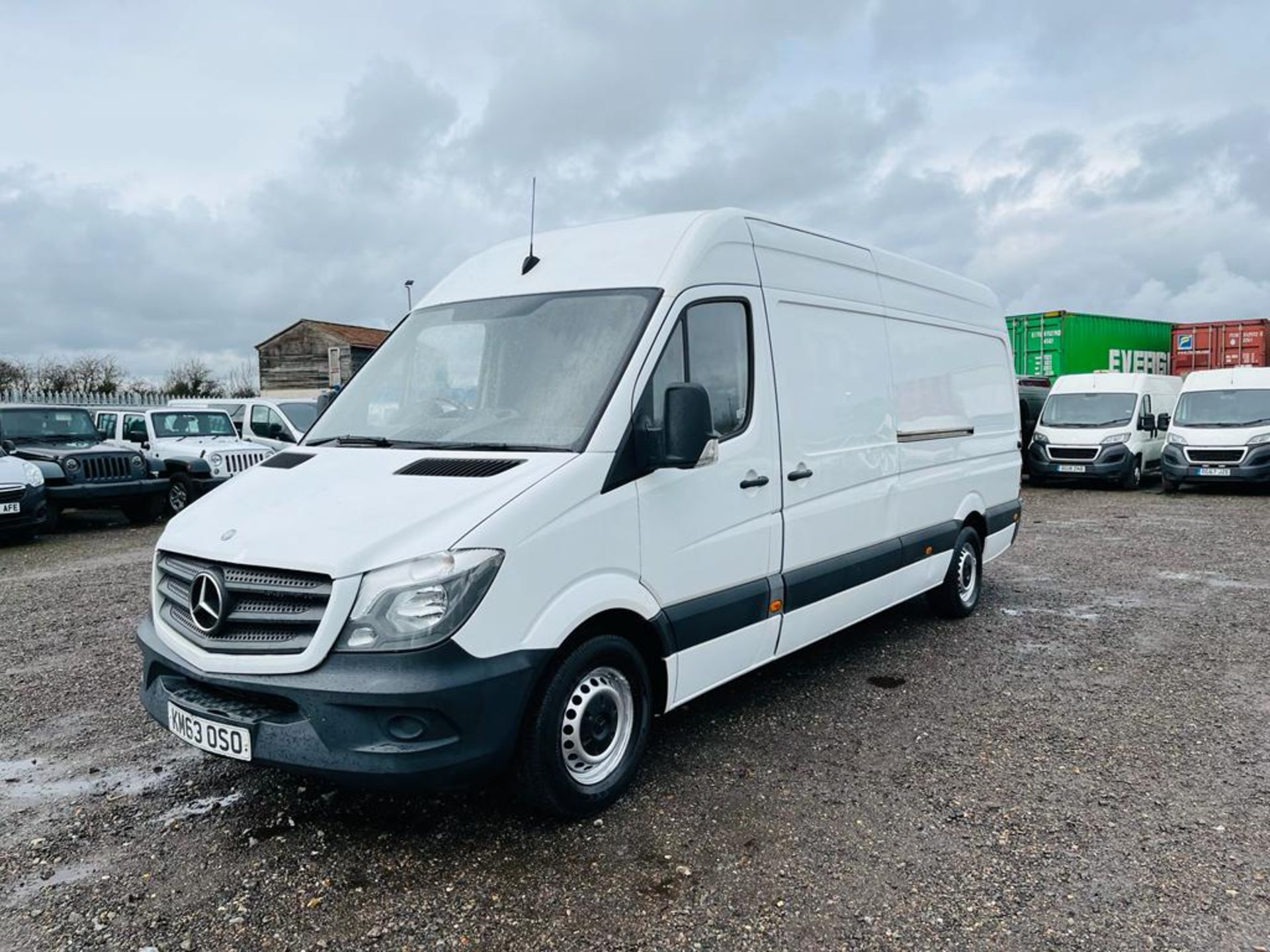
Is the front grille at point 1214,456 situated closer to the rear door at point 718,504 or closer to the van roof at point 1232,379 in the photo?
the van roof at point 1232,379

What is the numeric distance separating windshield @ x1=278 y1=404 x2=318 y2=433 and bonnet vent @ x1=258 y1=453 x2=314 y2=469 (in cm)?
1226

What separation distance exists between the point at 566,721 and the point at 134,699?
319cm

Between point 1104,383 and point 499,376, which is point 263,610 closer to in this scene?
point 499,376

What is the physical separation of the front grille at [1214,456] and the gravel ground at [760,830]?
10.7 metres

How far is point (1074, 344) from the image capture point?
21.1m

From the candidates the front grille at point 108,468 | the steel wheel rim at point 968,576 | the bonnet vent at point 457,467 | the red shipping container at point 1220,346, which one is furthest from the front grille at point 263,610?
the red shipping container at point 1220,346

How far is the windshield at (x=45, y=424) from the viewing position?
43.7 feet

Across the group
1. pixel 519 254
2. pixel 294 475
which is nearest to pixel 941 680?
pixel 519 254

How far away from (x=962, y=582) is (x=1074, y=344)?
16.3 m

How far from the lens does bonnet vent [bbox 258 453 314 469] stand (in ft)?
13.6

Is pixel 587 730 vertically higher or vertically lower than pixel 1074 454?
lower

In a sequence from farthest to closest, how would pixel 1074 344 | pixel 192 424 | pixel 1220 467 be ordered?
pixel 1074 344 → pixel 192 424 → pixel 1220 467

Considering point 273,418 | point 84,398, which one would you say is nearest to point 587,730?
point 273,418

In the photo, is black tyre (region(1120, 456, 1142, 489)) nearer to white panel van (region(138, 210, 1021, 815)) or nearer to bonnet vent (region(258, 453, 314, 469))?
white panel van (region(138, 210, 1021, 815))
